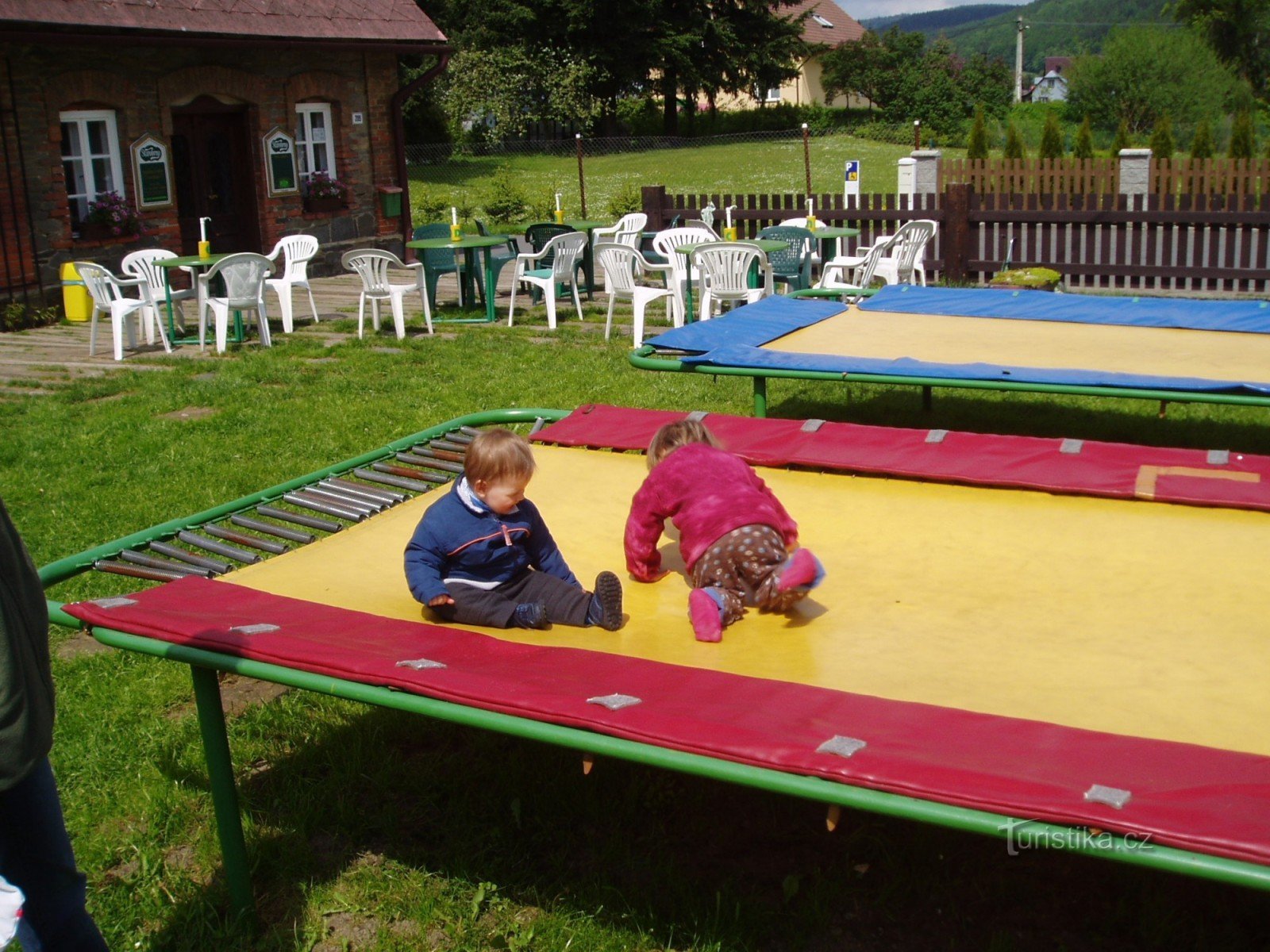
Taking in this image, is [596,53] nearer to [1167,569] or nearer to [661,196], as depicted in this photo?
[661,196]

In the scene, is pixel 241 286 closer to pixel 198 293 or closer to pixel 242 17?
pixel 198 293

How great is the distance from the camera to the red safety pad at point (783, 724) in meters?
2.14

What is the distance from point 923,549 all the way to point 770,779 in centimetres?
177

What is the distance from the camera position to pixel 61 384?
29.7ft

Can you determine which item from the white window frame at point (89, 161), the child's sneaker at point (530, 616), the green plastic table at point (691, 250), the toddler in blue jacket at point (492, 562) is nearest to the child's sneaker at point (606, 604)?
the toddler in blue jacket at point (492, 562)

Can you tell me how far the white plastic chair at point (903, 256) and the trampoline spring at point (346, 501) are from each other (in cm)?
755

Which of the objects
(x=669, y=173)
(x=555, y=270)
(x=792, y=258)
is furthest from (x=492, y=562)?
(x=669, y=173)

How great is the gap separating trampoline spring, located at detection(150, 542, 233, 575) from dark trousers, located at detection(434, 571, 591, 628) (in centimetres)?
79

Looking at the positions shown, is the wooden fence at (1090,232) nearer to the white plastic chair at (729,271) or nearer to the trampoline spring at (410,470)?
the white plastic chair at (729,271)

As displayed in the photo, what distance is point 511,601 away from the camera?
3482 mm

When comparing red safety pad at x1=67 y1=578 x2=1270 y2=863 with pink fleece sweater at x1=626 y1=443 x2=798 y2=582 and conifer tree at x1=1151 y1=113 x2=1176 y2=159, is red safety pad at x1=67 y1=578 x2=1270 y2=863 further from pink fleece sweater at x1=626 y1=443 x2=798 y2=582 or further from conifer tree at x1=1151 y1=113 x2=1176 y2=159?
conifer tree at x1=1151 y1=113 x2=1176 y2=159

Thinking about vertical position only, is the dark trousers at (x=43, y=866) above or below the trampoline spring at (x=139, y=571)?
below

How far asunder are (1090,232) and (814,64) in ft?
150

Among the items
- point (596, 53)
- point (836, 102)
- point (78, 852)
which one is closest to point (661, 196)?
point (78, 852)
